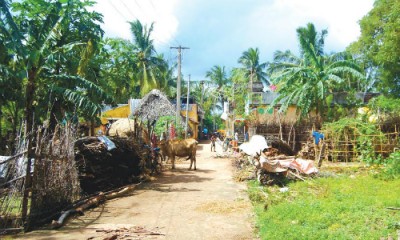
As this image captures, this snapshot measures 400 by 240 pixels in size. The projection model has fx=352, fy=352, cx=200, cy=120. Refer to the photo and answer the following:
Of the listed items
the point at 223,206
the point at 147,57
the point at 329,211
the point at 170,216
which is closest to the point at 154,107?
the point at 147,57

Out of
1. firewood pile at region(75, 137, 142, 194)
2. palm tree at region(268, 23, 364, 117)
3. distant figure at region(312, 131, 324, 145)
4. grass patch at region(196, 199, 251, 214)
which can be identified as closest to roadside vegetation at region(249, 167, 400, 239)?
grass patch at region(196, 199, 251, 214)

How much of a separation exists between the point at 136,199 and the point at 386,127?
1331 cm

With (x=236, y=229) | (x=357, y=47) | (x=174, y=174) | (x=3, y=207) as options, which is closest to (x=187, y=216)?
(x=236, y=229)

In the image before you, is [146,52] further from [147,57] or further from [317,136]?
[317,136]

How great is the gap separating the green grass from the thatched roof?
17.4m

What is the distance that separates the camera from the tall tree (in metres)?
19.7

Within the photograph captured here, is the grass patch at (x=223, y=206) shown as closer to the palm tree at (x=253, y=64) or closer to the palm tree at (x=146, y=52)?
the palm tree at (x=146, y=52)

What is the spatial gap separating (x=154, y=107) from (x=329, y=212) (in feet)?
69.3

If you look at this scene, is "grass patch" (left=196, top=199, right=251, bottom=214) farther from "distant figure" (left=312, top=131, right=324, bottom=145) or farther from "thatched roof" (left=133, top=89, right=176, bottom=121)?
"thatched roof" (left=133, top=89, right=176, bottom=121)

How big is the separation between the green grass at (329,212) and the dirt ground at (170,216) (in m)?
0.48

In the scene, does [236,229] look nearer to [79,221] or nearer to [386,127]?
[79,221]

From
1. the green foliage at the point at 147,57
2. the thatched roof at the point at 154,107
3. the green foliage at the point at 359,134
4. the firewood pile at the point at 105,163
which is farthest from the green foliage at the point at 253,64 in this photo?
the firewood pile at the point at 105,163

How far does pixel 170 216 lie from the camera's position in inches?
293

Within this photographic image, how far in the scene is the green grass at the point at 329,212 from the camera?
18.9 feet
